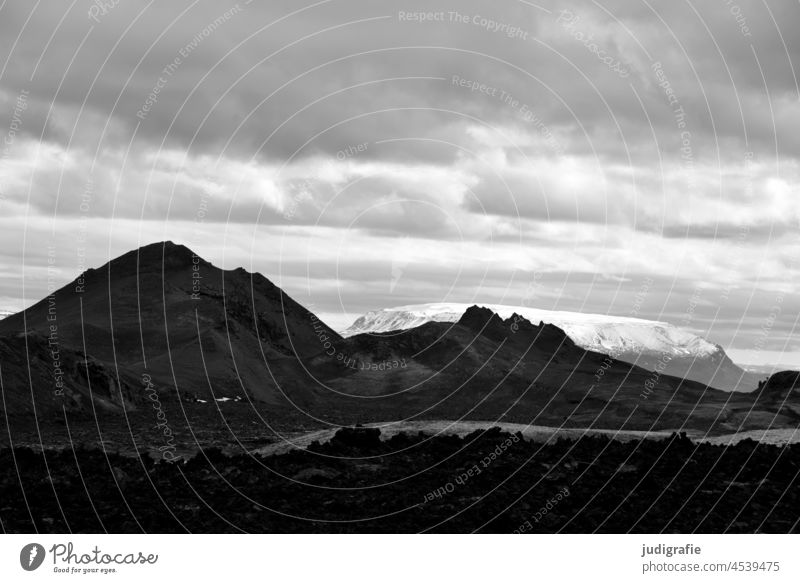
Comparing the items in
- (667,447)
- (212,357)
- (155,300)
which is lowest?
(667,447)

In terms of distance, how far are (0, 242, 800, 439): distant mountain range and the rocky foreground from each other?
35512 millimetres

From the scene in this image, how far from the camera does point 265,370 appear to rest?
486ft

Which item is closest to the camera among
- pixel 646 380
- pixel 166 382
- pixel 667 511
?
pixel 667 511

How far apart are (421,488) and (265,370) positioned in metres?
107

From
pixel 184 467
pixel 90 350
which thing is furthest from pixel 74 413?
pixel 184 467

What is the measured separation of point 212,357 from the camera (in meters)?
141

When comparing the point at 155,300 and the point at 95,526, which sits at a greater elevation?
the point at 155,300

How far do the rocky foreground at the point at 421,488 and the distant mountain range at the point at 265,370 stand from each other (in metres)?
35.5

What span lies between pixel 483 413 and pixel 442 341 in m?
55.7

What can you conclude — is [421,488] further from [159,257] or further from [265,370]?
[159,257]

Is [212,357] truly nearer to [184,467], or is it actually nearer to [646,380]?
[646,380]
